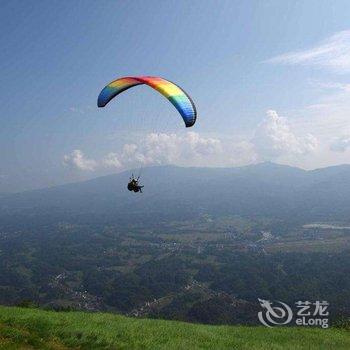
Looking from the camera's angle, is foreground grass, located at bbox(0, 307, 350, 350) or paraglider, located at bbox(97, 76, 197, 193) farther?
paraglider, located at bbox(97, 76, 197, 193)

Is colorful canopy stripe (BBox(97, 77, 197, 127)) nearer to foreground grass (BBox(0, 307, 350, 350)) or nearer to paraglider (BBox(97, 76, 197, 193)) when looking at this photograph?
paraglider (BBox(97, 76, 197, 193))

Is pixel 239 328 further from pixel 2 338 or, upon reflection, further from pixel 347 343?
pixel 2 338

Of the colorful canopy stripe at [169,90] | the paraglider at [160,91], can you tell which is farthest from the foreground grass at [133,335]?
the colorful canopy stripe at [169,90]

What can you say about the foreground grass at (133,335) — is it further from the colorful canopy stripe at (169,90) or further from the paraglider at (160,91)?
the colorful canopy stripe at (169,90)

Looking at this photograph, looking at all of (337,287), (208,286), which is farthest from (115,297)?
(337,287)

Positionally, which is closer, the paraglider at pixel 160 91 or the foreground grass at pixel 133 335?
the foreground grass at pixel 133 335

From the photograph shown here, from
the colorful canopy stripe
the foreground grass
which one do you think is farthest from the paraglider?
the foreground grass

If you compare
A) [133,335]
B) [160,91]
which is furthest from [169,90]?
[133,335]
